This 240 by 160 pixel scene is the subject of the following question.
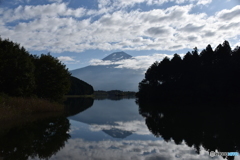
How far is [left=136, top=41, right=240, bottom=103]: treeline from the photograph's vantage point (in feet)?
135

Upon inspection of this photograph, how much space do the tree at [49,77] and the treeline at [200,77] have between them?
2682cm

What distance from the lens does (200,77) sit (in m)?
46.5

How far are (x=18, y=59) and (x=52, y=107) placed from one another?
19.8 feet

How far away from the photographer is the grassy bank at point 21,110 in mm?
15163

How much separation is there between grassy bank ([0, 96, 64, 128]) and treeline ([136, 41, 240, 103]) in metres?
29.9

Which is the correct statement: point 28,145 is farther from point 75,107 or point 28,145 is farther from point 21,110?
point 75,107

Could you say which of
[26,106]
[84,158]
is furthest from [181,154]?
[26,106]

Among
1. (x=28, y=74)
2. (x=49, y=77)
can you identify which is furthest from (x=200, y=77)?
(x=28, y=74)

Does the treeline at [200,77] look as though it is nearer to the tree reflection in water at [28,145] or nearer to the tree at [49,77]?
the tree at [49,77]

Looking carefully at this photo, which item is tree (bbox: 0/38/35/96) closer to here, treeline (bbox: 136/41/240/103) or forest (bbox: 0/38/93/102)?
forest (bbox: 0/38/93/102)

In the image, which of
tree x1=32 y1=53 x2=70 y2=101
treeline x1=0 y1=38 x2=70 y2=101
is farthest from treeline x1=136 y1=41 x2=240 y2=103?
treeline x1=0 y1=38 x2=70 y2=101

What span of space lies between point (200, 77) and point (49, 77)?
30.6 m

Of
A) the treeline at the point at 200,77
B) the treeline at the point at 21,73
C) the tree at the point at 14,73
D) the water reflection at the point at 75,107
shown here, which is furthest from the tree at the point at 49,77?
the treeline at the point at 200,77

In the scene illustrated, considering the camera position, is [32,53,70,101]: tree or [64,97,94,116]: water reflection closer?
[64,97,94,116]: water reflection
